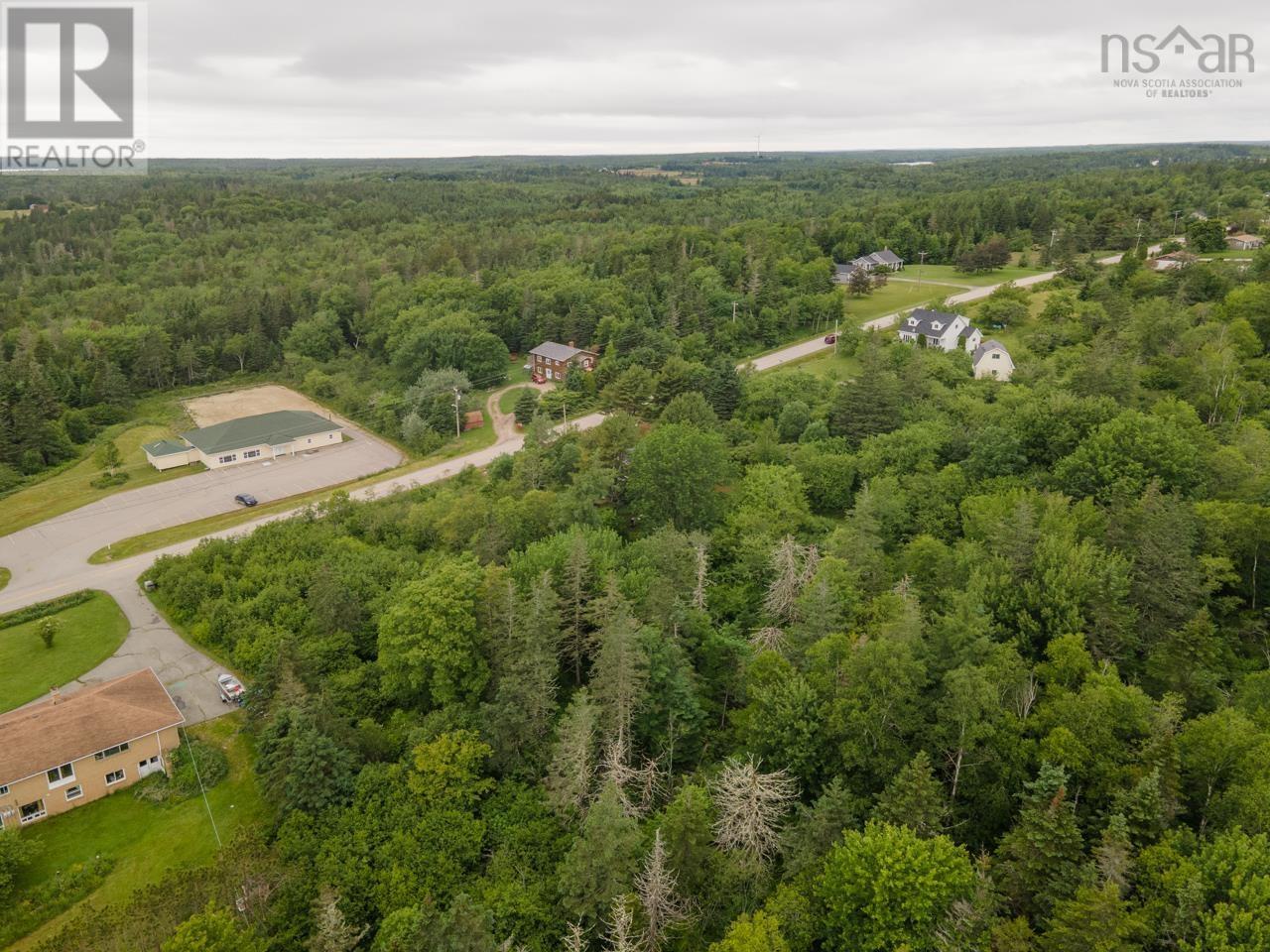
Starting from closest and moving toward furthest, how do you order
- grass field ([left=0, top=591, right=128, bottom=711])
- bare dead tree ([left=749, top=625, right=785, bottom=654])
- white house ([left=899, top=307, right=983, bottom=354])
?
1. bare dead tree ([left=749, top=625, right=785, bottom=654])
2. grass field ([left=0, top=591, right=128, bottom=711])
3. white house ([left=899, top=307, right=983, bottom=354])

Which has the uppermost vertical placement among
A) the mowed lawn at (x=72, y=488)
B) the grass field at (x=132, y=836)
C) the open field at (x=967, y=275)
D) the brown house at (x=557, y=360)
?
the open field at (x=967, y=275)

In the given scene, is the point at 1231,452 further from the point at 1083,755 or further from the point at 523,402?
the point at 523,402

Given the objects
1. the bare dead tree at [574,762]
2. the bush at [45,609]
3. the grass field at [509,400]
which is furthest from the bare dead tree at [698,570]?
the grass field at [509,400]

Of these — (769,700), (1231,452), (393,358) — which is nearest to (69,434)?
(393,358)

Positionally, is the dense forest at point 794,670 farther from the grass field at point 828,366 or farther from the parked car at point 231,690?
the grass field at point 828,366

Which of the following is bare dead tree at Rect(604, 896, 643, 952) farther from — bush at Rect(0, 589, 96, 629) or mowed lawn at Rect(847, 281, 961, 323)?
mowed lawn at Rect(847, 281, 961, 323)

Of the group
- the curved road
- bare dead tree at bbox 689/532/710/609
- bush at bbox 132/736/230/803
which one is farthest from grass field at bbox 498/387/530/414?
bush at bbox 132/736/230/803
